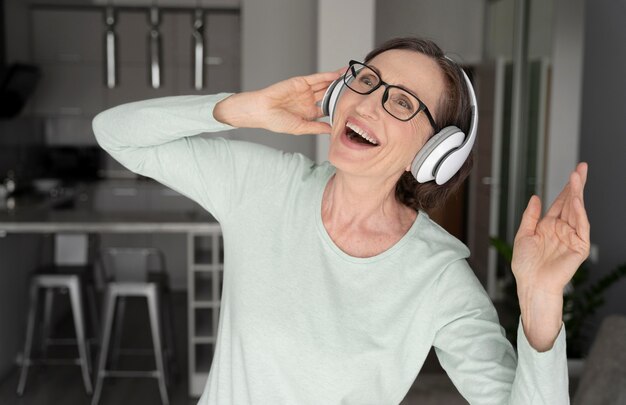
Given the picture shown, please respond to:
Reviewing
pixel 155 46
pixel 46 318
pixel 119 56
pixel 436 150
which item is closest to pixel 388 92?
pixel 436 150

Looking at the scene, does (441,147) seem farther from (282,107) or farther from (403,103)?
(282,107)

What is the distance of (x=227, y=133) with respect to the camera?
22.2ft

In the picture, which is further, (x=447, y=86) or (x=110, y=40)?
(x=110, y=40)

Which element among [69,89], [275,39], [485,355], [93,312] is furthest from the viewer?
[69,89]

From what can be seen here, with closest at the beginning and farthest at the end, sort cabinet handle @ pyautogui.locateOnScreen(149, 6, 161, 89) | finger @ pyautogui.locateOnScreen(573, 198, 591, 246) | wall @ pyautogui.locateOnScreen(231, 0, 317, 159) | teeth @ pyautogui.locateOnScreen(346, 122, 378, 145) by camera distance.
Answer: finger @ pyautogui.locateOnScreen(573, 198, 591, 246), teeth @ pyautogui.locateOnScreen(346, 122, 378, 145), cabinet handle @ pyautogui.locateOnScreen(149, 6, 161, 89), wall @ pyautogui.locateOnScreen(231, 0, 317, 159)

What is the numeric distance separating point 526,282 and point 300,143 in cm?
409

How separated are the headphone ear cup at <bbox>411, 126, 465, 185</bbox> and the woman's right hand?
0.17 meters

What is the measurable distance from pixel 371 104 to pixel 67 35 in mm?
6750

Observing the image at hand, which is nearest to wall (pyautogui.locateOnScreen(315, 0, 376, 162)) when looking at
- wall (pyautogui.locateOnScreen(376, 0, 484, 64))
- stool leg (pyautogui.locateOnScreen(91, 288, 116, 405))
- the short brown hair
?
wall (pyautogui.locateOnScreen(376, 0, 484, 64))

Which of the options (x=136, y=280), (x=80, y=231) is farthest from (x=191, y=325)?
(x=80, y=231)

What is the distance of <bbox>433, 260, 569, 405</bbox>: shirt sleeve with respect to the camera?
3.10 feet

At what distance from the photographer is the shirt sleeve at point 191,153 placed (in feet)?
4.02

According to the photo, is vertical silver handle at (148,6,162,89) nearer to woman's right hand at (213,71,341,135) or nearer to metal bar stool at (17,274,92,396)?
metal bar stool at (17,274,92,396)

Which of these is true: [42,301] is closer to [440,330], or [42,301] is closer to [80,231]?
[80,231]
